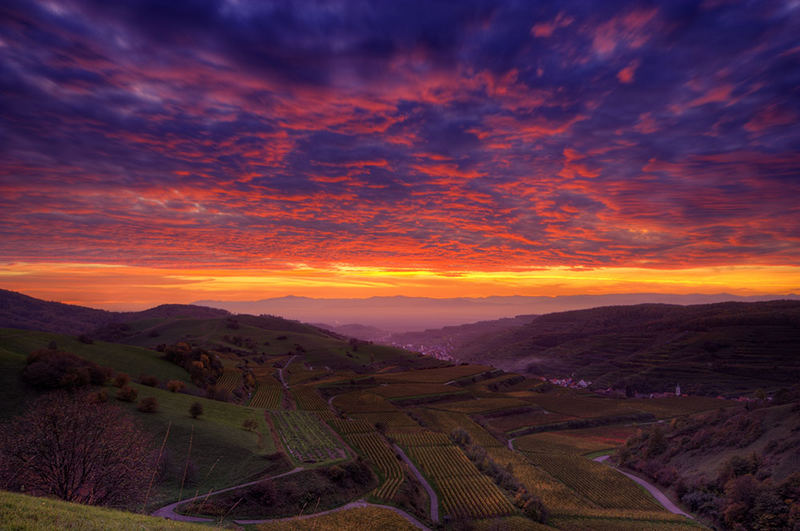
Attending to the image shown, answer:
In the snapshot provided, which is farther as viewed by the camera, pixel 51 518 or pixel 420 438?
pixel 420 438

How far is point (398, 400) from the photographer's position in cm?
10850

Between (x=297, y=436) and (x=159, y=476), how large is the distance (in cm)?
2484

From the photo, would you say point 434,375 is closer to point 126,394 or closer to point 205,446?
point 205,446

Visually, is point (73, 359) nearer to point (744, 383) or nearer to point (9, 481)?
point (9, 481)

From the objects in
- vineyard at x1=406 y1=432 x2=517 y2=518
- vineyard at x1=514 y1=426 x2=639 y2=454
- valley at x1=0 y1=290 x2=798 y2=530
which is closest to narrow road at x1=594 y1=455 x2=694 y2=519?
valley at x1=0 y1=290 x2=798 y2=530

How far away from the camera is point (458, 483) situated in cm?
5253

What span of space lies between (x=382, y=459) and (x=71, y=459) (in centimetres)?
4118

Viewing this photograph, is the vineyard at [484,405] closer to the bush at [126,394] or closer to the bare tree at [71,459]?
the bush at [126,394]

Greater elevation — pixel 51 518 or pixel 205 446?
pixel 51 518

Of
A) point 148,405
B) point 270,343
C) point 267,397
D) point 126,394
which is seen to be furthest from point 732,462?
point 270,343

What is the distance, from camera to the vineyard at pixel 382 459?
147ft

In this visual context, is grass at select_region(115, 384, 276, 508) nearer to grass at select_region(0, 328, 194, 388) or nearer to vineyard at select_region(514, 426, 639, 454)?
grass at select_region(0, 328, 194, 388)

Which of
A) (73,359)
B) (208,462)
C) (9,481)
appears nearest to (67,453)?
(9,481)

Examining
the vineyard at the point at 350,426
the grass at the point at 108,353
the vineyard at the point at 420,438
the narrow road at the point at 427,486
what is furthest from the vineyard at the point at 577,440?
the grass at the point at 108,353
